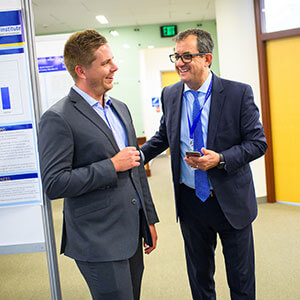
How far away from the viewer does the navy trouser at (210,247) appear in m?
1.96

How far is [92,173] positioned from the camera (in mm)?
1383

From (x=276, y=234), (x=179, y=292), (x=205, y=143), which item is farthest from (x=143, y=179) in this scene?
(x=276, y=234)

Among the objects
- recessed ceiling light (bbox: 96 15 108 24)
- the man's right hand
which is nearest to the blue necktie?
the man's right hand

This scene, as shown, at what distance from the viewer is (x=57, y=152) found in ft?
4.46

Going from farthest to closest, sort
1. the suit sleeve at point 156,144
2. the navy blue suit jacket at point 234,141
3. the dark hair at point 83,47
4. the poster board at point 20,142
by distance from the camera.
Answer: the suit sleeve at point 156,144 < the navy blue suit jacket at point 234,141 < the poster board at point 20,142 < the dark hair at point 83,47

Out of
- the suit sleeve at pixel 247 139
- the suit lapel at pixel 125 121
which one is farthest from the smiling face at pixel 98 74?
the suit sleeve at pixel 247 139

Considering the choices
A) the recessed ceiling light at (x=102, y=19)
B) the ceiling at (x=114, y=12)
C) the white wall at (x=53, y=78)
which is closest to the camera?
the white wall at (x=53, y=78)

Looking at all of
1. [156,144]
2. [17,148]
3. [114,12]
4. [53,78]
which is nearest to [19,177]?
[17,148]

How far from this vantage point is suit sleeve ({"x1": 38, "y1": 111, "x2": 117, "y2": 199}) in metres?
1.36

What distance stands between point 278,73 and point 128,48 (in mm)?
4293

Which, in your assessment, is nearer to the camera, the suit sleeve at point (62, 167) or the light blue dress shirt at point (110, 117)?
the suit sleeve at point (62, 167)

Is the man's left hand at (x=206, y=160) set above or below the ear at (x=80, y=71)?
below

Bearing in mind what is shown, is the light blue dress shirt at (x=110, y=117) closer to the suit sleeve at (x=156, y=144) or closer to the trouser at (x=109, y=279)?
the trouser at (x=109, y=279)

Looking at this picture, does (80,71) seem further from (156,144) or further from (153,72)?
(153,72)
